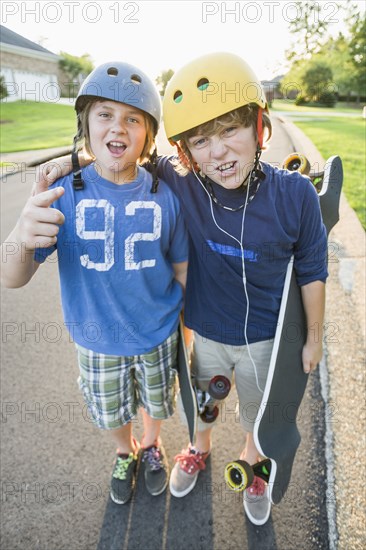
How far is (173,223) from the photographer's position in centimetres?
182

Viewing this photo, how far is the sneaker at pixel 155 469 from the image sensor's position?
85.7 inches

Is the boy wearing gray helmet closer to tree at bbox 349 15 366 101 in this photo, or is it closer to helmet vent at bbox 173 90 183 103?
helmet vent at bbox 173 90 183 103

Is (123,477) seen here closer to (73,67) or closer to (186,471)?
(186,471)

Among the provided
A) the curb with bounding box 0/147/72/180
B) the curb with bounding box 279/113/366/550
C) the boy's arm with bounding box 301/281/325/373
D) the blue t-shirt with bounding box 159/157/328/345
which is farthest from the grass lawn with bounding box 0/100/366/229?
the blue t-shirt with bounding box 159/157/328/345

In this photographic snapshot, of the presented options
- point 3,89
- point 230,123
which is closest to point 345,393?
point 230,123

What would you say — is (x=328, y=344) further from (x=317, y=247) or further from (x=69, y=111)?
(x=69, y=111)

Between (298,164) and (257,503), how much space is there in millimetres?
1938

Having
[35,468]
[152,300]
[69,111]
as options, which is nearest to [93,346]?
[152,300]

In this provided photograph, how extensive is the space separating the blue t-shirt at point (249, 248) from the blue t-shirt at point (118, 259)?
133 millimetres

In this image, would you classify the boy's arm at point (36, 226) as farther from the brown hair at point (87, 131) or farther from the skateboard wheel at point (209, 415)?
the skateboard wheel at point (209, 415)

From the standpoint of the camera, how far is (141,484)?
2234 mm

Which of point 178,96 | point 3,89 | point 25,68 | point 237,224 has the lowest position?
point 237,224

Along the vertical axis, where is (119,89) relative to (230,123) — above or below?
above

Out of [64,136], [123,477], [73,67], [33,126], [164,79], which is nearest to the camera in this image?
[123,477]
